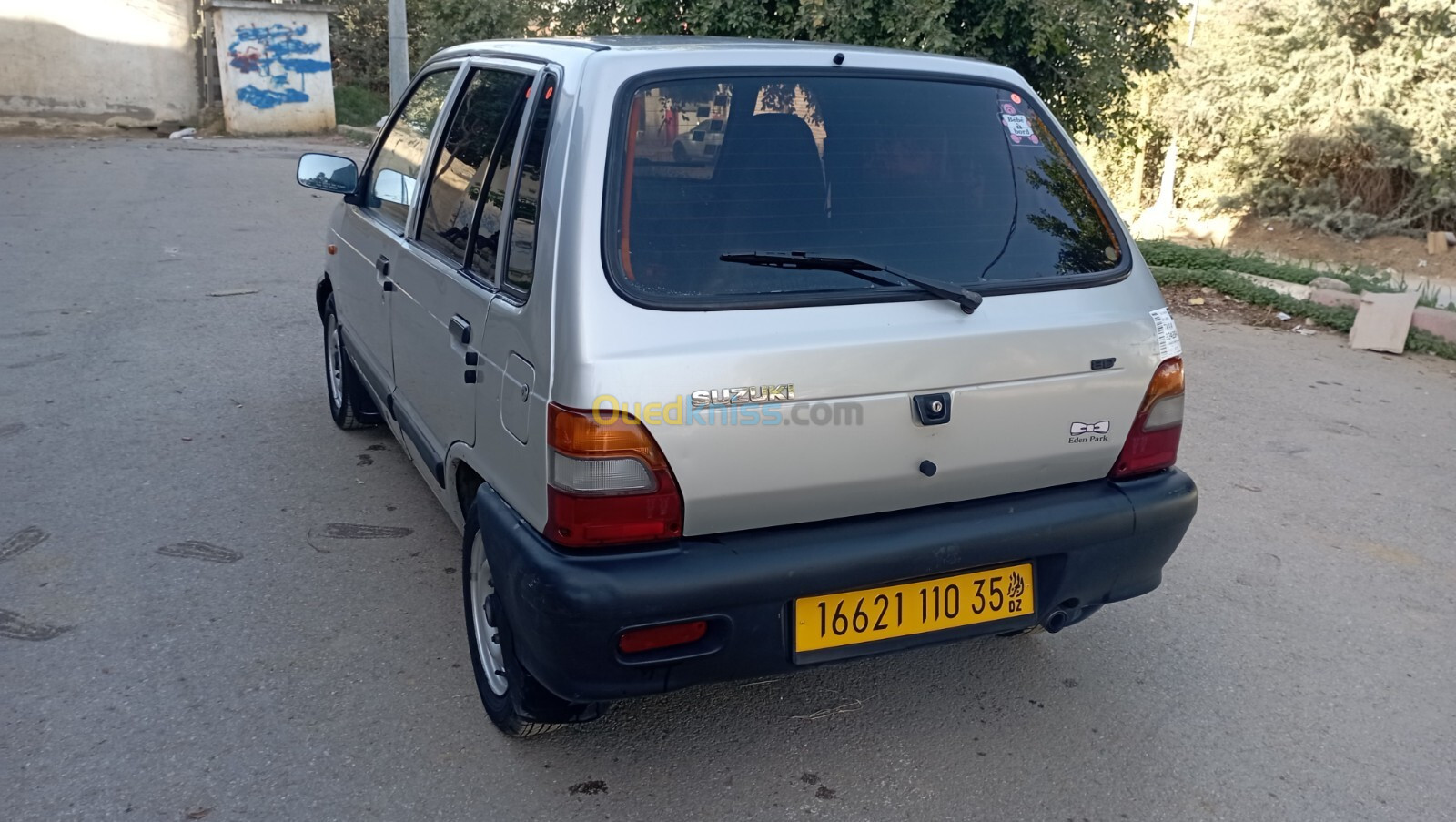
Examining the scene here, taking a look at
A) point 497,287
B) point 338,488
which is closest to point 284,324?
point 338,488

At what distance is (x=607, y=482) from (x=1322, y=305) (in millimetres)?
7144

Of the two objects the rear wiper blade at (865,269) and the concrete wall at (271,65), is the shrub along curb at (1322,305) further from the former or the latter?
the concrete wall at (271,65)

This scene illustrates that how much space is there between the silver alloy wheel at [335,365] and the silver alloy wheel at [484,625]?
2358mm

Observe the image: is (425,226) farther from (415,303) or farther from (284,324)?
(284,324)

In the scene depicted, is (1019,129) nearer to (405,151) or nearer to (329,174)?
(405,151)

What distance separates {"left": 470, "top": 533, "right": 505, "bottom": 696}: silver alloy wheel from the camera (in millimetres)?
2996

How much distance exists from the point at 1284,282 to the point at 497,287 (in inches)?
308

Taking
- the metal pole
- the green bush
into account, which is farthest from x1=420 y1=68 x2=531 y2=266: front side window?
the green bush

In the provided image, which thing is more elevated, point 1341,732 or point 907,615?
point 907,615

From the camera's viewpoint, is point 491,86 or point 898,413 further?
point 491,86

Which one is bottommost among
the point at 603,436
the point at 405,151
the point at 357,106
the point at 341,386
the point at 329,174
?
the point at 341,386

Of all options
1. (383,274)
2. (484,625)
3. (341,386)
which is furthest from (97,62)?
(484,625)

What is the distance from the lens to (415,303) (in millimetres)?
3488

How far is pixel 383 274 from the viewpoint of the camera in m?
3.91
